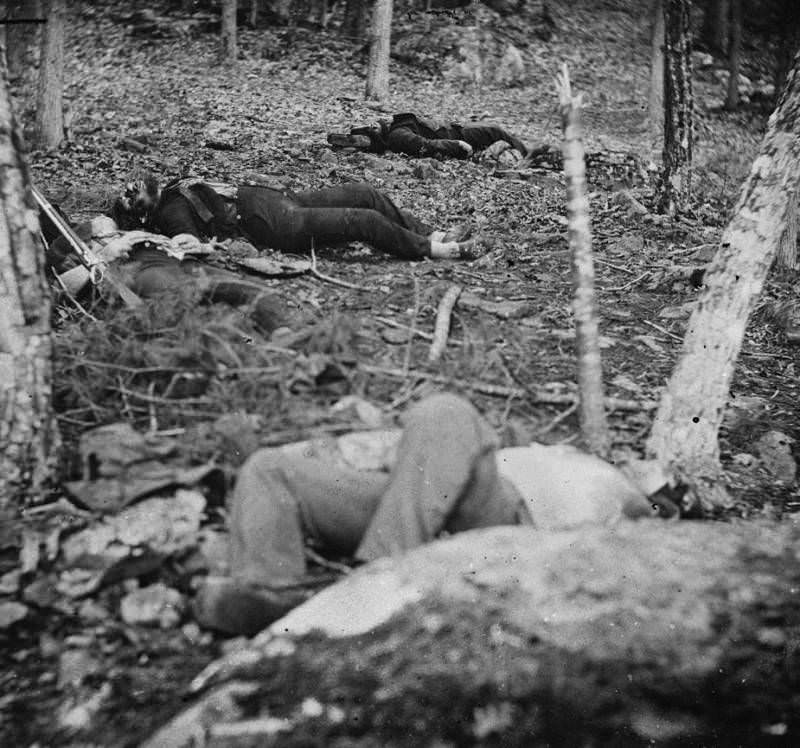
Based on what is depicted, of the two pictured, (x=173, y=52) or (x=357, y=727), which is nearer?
(x=357, y=727)

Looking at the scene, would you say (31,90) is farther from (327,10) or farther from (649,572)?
(649,572)

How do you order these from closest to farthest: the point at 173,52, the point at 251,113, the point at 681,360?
1. the point at 681,360
2. the point at 251,113
3. the point at 173,52

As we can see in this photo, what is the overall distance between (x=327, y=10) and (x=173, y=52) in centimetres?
400

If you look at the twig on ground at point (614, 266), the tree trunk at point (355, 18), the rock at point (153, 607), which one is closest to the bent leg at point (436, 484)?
the rock at point (153, 607)

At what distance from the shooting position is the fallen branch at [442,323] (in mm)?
3307

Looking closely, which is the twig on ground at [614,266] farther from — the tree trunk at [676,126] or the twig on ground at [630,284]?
the tree trunk at [676,126]

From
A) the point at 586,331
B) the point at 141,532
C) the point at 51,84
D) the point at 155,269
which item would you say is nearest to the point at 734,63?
the point at 51,84

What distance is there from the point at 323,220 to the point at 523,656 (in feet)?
11.8

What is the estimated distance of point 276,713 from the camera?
6.31ft

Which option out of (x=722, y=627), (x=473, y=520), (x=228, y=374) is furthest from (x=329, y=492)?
(x=722, y=627)

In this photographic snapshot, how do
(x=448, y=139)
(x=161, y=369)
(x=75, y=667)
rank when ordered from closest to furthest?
(x=75, y=667), (x=161, y=369), (x=448, y=139)

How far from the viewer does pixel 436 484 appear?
87.3 inches

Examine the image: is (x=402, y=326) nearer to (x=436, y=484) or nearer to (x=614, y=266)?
(x=436, y=484)

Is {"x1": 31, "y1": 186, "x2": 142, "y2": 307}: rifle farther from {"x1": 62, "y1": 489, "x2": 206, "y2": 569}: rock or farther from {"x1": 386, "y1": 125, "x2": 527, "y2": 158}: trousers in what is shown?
{"x1": 386, "y1": 125, "x2": 527, "y2": 158}: trousers
